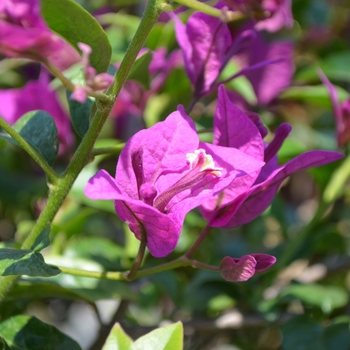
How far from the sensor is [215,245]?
979 mm

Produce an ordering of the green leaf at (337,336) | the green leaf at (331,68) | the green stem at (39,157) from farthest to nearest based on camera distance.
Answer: the green leaf at (331,68) → the green leaf at (337,336) → the green stem at (39,157)

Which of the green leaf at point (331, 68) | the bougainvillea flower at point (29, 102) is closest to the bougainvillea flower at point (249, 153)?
the bougainvillea flower at point (29, 102)

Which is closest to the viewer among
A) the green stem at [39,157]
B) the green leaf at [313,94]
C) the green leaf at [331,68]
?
the green stem at [39,157]

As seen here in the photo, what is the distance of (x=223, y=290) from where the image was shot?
0.80 metres

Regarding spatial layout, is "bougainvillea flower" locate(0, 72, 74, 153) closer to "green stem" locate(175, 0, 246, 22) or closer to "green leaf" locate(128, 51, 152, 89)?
"green leaf" locate(128, 51, 152, 89)

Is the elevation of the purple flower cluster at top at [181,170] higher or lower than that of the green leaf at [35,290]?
higher

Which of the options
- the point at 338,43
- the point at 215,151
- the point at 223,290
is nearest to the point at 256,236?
the point at 223,290

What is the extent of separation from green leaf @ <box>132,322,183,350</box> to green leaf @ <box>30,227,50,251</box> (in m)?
0.11

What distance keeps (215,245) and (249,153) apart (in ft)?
1.67

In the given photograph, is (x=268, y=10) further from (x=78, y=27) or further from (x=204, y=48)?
(x=78, y=27)

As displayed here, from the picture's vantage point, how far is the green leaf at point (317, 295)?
75cm

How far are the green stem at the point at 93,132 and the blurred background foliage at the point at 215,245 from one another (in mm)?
146

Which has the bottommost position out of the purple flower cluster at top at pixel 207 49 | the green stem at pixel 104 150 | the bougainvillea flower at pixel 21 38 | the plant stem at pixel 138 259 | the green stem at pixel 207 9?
the plant stem at pixel 138 259

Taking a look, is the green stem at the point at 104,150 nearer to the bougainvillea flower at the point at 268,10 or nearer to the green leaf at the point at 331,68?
the bougainvillea flower at the point at 268,10
